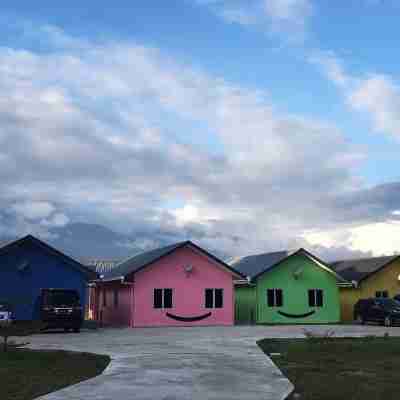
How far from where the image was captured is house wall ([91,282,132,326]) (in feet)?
123

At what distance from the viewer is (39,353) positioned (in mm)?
18312

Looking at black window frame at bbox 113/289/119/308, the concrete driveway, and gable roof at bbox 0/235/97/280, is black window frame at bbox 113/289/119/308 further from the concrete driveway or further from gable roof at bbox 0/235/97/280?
the concrete driveway

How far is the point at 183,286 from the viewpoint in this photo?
1481 inches

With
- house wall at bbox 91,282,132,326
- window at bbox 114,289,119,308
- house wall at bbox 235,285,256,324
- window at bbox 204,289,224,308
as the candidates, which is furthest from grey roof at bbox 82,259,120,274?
window at bbox 204,289,224,308

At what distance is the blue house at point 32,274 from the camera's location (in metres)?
32.7

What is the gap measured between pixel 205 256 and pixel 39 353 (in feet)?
67.9

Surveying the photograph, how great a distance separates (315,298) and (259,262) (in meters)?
4.80

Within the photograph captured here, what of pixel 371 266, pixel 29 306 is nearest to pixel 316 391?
pixel 29 306

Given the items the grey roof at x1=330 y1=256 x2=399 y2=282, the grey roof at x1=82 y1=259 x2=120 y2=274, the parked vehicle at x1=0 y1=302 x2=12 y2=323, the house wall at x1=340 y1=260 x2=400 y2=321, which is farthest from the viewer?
the grey roof at x1=82 y1=259 x2=120 y2=274

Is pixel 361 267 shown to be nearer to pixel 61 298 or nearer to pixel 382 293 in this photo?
Result: pixel 382 293

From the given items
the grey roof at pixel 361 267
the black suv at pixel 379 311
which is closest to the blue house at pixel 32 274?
the black suv at pixel 379 311

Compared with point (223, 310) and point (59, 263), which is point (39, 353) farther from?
point (223, 310)

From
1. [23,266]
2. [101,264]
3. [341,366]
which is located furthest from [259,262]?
[101,264]

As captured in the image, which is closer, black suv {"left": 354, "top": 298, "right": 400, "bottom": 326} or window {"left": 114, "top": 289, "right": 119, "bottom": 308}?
black suv {"left": 354, "top": 298, "right": 400, "bottom": 326}
